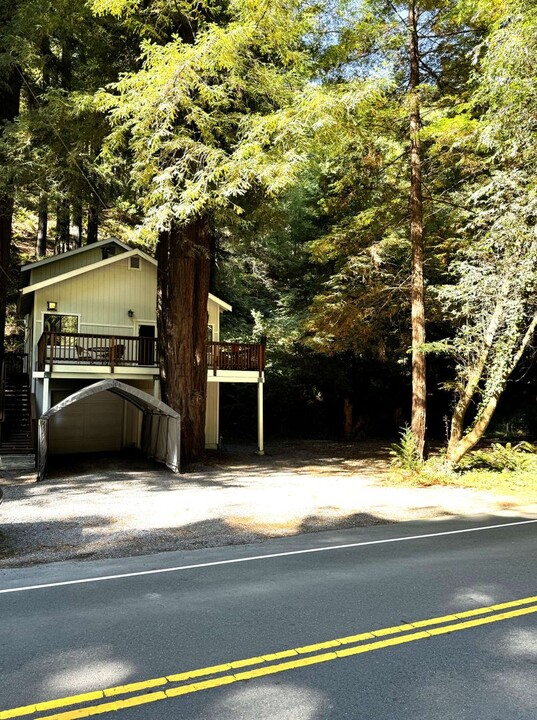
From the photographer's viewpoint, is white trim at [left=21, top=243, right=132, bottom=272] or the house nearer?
the house

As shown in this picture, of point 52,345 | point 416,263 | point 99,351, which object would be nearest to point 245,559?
point 52,345

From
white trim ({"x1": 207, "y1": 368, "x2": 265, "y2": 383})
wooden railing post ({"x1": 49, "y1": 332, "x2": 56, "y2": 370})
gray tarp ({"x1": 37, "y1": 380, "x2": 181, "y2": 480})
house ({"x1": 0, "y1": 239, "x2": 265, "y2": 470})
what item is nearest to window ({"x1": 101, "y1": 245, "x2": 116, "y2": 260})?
house ({"x1": 0, "y1": 239, "x2": 265, "y2": 470})

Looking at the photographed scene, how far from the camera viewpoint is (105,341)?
1956 cm

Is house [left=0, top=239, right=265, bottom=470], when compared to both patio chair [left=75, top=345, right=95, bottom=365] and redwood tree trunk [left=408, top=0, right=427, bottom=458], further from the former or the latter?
redwood tree trunk [left=408, top=0, right=427, bottom=458]

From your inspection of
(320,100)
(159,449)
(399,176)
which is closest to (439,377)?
(399,176)

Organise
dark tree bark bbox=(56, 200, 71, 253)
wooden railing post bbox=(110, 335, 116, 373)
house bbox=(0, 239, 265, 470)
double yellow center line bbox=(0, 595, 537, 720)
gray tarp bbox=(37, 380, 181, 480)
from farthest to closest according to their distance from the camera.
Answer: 1. dark tree bark bbox=(56, 200, 71, 253)
2. house bbox=(0, 239, 265, 470)
3. wooden railing post bbox=(110, 335, 116, 373)
4. gray tarp bbox=(37, 380, 181, 480)
5. double yellow center line bbox=(0, 595, 537, 720)

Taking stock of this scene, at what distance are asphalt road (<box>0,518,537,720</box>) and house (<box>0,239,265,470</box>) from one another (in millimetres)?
12220

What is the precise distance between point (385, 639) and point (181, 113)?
13618 mm

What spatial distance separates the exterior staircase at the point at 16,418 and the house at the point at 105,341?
507mm

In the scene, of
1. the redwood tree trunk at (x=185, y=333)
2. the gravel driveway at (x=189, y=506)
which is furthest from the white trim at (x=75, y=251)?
the gravel driveway at (x=189, y=506)

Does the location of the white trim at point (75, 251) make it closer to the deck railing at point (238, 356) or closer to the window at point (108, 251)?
the window at point (108, 251)

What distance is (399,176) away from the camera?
709 inches

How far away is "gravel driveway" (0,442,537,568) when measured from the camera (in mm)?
8000

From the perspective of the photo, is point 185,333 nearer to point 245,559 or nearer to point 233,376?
point 233,376
